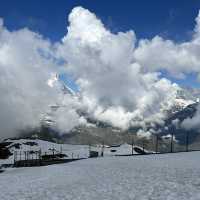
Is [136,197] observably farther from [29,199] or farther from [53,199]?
[29,199]

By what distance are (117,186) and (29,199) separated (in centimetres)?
805

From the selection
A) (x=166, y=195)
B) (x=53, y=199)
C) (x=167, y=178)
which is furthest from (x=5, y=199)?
(x=167, y=178)

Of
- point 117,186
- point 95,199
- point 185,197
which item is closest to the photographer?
point 185,197

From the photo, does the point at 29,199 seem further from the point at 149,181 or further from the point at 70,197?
the point at 149,181

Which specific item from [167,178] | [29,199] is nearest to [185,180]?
[167,178]

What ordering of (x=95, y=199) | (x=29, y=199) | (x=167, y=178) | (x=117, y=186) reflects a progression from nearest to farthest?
(x=95, y=199) → (x=29, y=199) → (x=117, y=186) → (x=167, y=178)

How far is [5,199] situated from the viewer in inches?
1178

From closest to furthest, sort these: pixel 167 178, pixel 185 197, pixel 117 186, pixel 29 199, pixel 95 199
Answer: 1. pixel 185 197
2. pixel 95 199
3. pixel 29 199
4. pixel 117 186
5. pixel 167 178

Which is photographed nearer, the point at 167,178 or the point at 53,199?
the point at 53,199

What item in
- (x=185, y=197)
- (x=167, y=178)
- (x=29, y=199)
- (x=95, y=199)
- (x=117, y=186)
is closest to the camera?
(x=185, y=197)

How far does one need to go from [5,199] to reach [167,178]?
15186mm

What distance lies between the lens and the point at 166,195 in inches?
1056

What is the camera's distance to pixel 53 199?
28469 millimetres

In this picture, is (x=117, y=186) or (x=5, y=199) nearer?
(x=5, y=199)
